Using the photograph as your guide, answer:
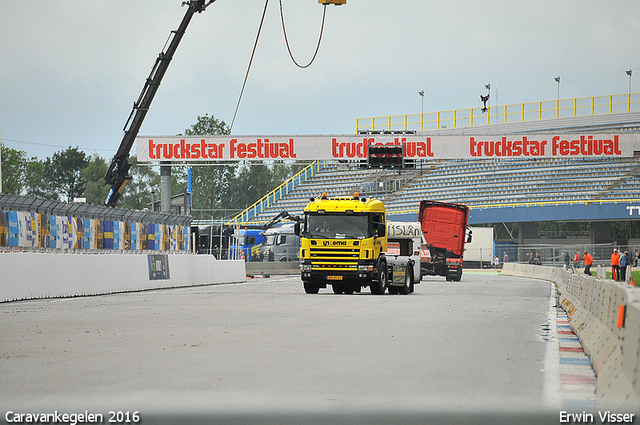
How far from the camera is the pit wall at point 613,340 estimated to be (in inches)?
224

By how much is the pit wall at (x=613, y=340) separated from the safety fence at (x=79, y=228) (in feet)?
46.2

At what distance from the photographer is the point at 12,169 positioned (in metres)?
101

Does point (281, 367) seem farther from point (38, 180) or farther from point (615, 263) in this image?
point (38, 180)

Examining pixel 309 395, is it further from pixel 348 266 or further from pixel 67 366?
pixel 348 266

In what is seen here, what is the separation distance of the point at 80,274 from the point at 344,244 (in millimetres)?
7367

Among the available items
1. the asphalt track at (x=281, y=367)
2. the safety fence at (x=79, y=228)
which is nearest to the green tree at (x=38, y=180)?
the safety fence at (x=79, y=228)

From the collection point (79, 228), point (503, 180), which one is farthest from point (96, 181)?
point (79, 228)

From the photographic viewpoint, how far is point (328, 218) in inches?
960

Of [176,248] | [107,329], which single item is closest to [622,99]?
[176,248]

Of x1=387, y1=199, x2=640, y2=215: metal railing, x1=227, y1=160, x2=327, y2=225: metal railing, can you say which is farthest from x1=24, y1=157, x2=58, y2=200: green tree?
Answer: x1=387, y1=199, x2=640, y2=215: metal railing

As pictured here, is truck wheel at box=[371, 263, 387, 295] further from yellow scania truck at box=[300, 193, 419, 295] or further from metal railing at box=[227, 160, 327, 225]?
metal railing at box=[227, 160, 327, 225]

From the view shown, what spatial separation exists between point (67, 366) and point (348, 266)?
1605 centimetres

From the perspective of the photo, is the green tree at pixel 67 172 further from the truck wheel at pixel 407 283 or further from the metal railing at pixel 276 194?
the truck wheel at pixel 407 283

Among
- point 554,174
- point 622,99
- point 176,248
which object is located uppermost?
point 622,99
